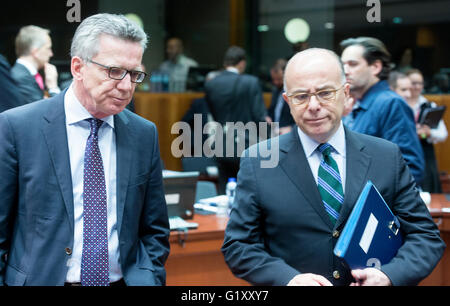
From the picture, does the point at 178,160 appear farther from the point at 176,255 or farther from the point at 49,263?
the point at 49,263

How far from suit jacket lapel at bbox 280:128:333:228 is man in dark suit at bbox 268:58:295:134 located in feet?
14.5

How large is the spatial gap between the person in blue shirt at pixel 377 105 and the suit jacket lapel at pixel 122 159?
6.55ft

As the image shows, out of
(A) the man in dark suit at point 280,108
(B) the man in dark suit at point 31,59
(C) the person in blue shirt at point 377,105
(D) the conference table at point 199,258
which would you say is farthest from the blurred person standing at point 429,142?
(B) the man in dark suit at point 31,59

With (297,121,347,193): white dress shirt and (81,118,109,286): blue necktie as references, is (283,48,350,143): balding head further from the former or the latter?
(81,118,109,286): blue necktie

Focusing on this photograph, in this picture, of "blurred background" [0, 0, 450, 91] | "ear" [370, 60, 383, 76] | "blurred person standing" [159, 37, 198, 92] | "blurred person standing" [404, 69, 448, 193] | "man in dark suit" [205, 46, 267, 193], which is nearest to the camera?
"ear" [370, 60, 383, 76]

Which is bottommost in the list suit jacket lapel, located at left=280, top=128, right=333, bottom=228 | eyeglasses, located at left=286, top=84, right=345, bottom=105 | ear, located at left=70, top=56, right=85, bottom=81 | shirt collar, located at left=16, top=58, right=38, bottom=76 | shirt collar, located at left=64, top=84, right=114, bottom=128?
suit jacket lapel, located at left=280, top=128, right=333, bottom=228

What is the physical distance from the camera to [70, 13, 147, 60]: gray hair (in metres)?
2.01

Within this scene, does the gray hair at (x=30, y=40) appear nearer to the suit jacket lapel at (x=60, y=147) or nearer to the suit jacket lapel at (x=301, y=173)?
the suit jacket lapel at (x=60, y=147)

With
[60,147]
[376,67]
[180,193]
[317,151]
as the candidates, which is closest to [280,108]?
[376,67]

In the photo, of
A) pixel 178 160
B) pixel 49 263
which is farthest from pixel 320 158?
pixel 178 160

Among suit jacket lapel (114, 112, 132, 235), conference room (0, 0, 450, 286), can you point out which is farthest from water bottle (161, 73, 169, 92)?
suit jacket lapel (114, 112, 132, 235)

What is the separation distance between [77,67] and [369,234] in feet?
3.74

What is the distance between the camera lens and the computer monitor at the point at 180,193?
3.69 meters

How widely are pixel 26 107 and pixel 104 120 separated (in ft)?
0.90
